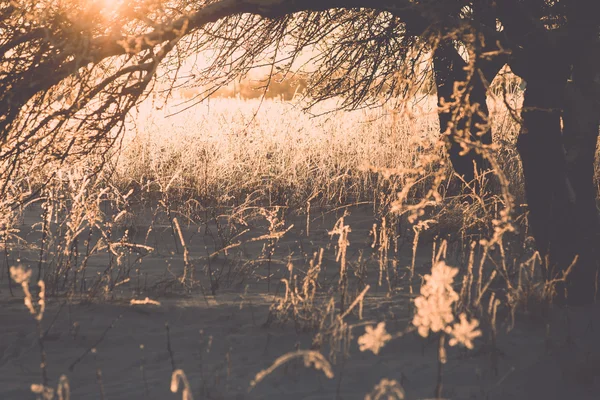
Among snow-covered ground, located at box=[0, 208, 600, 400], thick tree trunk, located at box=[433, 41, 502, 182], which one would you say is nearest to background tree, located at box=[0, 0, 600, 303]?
snow-covered ground, located at box=[0, 208, 600, 400]

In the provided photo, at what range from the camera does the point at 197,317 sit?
13.5ft

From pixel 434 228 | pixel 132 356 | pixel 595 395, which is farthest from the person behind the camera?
pixel 434 228

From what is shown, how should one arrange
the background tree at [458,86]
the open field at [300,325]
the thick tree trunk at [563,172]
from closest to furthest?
the open field at [300,325] < the background tree at [458,86] < the thick tree trunk at [563,172]

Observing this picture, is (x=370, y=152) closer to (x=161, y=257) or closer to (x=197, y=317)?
(x=161, y=257)

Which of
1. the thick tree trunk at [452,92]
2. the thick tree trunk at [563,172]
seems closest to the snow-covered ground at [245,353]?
the thick tree trunk at [563,172]

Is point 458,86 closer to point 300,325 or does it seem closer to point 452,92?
point 300,325

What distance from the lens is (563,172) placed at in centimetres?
416

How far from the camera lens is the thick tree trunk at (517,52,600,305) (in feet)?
13.4

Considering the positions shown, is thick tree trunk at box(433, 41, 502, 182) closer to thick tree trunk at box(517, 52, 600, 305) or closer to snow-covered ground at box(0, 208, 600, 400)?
thick tree trunk at box(517, 52, 600, 305)

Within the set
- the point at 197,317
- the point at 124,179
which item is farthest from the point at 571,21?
the point at 124,179

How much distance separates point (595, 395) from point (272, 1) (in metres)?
2.56

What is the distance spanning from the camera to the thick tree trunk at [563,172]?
408cm

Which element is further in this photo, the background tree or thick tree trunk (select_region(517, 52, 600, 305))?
thick tree trunk (select_region(517, 52, 600, 305))

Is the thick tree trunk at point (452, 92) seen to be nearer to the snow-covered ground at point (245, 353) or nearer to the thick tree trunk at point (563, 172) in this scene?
the thick tree trunk at point (563, 172)
